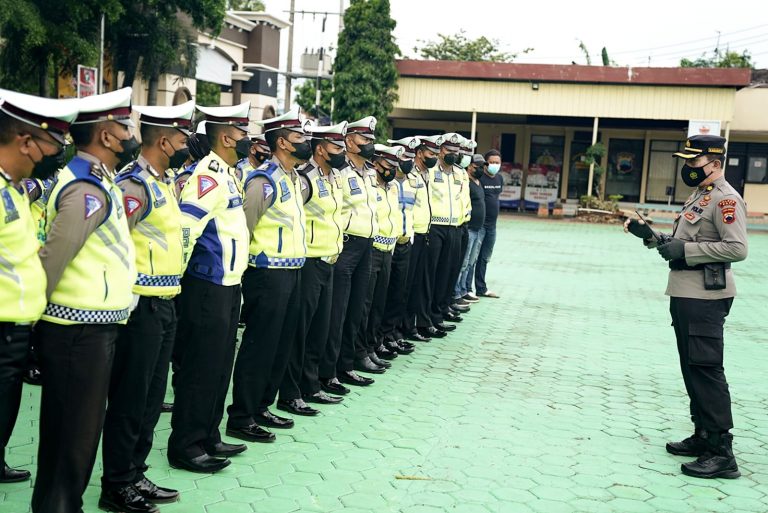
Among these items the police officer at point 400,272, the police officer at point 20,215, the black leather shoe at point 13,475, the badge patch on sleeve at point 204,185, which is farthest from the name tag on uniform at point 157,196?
the police officer at point 400,272

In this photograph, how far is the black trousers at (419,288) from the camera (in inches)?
356

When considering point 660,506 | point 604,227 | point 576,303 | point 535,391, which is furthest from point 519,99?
point 660,506

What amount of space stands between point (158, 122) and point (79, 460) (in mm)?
1655

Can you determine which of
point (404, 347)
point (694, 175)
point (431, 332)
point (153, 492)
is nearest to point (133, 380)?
point (153, 492)

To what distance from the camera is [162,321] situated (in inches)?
166

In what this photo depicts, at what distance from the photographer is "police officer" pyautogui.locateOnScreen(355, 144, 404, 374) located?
7507mm

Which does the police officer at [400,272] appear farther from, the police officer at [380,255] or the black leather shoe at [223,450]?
the black leather shoe at [223,450]

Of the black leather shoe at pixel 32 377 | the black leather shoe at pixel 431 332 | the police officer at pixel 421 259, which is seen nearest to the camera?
the black leather shoe at pixel 32 377

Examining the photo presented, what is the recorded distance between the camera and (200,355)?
4.76m

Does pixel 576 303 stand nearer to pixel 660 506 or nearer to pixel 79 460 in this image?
pixel 660 506

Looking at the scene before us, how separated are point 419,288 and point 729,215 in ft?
13.7

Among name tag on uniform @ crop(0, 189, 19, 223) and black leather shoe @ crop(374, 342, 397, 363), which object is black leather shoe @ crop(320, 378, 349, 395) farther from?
name tag on uniform @ crop(0, 189, 19, 223)

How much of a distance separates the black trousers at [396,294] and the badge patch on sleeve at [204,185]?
387 cm

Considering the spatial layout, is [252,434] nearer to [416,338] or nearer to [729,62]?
[416,338]
